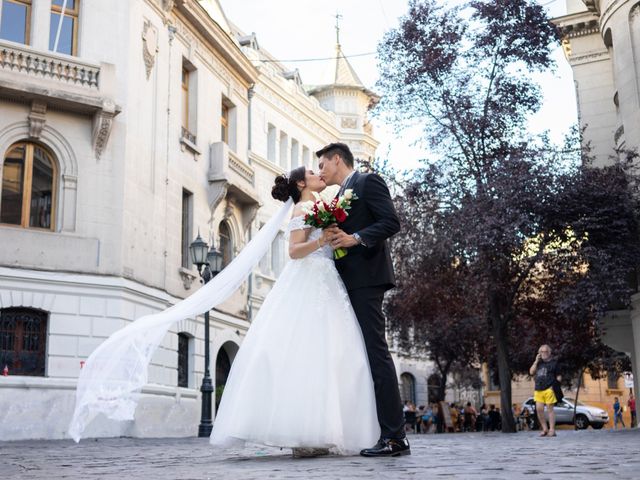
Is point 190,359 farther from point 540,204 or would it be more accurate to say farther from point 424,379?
point 424,379

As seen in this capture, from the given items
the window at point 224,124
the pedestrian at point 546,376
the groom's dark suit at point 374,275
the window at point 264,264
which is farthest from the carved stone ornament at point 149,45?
the groom's dark suit at point 374,275

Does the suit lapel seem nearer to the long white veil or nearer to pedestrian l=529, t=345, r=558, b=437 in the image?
the long white veil

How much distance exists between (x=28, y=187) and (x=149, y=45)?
570cm

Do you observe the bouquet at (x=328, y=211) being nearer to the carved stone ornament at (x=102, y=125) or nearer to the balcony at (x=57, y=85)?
the balcony at (x=57, y=85)

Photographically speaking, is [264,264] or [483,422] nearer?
[264,264]

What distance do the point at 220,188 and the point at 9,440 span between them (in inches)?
463

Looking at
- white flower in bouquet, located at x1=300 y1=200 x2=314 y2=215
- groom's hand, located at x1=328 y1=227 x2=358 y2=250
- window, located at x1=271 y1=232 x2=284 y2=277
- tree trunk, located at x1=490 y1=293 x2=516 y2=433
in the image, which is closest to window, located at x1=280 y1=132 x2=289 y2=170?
window, located at x1=271 y1=232 x2=284 y2=277

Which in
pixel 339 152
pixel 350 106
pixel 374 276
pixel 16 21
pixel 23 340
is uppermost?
pixel 350 106

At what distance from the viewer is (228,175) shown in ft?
89.7

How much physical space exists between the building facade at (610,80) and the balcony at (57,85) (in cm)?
1284

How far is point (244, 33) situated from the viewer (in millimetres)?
37156

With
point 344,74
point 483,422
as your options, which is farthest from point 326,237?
point 344,74

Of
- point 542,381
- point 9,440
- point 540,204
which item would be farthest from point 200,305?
point 540,204

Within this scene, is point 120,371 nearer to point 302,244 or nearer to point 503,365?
point 302,244
